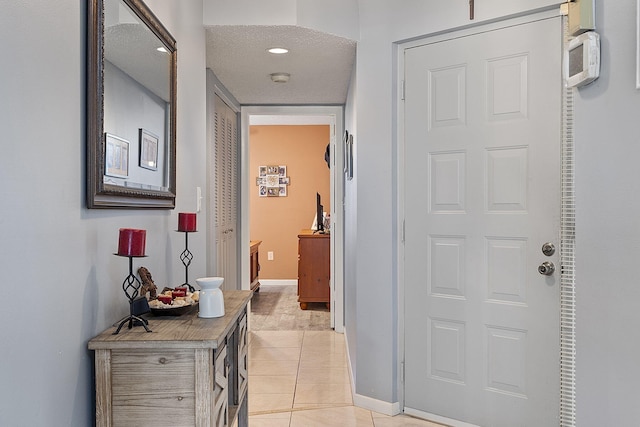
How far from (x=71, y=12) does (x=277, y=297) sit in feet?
18.3

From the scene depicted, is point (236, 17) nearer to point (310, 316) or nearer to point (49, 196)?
point (49, 196)

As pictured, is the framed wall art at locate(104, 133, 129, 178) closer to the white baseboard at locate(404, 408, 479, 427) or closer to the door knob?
the door knob

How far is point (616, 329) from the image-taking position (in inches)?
52.4

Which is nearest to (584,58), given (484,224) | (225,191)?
(484,224)

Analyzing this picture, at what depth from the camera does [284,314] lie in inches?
220

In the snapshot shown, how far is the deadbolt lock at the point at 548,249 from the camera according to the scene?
2.31 m

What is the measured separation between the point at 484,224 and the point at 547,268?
37cm

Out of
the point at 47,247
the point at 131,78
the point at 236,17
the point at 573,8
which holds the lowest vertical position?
the point at 47,247

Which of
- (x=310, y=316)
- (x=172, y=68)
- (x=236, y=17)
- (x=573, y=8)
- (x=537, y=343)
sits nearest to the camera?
(x=573, y=8)

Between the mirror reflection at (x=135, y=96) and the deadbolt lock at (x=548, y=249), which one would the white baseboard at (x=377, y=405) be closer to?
the deadbolt lock at (x=548, y=249)

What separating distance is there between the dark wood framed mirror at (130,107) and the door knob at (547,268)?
5.51 feet

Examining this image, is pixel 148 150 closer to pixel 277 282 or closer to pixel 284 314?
pixel 284 314

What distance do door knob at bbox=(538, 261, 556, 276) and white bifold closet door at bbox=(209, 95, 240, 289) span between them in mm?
2180

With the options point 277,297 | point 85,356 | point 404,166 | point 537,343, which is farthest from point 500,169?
point 277,297
